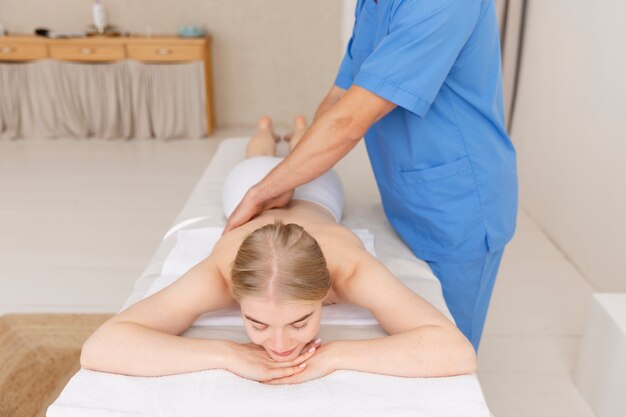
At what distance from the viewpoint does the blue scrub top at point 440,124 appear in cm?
125

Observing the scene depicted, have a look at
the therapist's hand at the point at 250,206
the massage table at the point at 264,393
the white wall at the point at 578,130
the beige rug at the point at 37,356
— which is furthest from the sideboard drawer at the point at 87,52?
the massage table at the point at 264,393

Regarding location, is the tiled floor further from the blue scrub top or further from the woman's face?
the woman's face

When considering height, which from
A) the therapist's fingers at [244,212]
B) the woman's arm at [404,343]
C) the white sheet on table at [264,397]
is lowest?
the white sheet on table at [264,397]

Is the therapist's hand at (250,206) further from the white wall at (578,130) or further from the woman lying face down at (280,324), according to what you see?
the white wall at (578,130)

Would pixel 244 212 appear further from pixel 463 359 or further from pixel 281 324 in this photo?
pixel 463 359

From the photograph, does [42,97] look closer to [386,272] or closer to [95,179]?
[95,179]

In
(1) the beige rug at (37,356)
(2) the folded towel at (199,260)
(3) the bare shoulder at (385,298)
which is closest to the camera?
→ (3) the bare shoulder at (385,298)

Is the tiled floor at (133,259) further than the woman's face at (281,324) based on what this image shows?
Yes

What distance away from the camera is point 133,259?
271cm

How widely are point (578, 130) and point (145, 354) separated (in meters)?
2.21

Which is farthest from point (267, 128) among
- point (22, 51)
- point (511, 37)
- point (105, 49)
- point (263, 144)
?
point (22, 51)

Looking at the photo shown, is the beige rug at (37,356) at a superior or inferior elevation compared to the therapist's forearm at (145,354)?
inferior

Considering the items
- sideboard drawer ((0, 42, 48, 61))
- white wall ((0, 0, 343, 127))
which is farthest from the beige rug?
white wall ((0, 0, 343, 127))

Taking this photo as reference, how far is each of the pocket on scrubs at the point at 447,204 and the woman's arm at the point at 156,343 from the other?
0.59m
